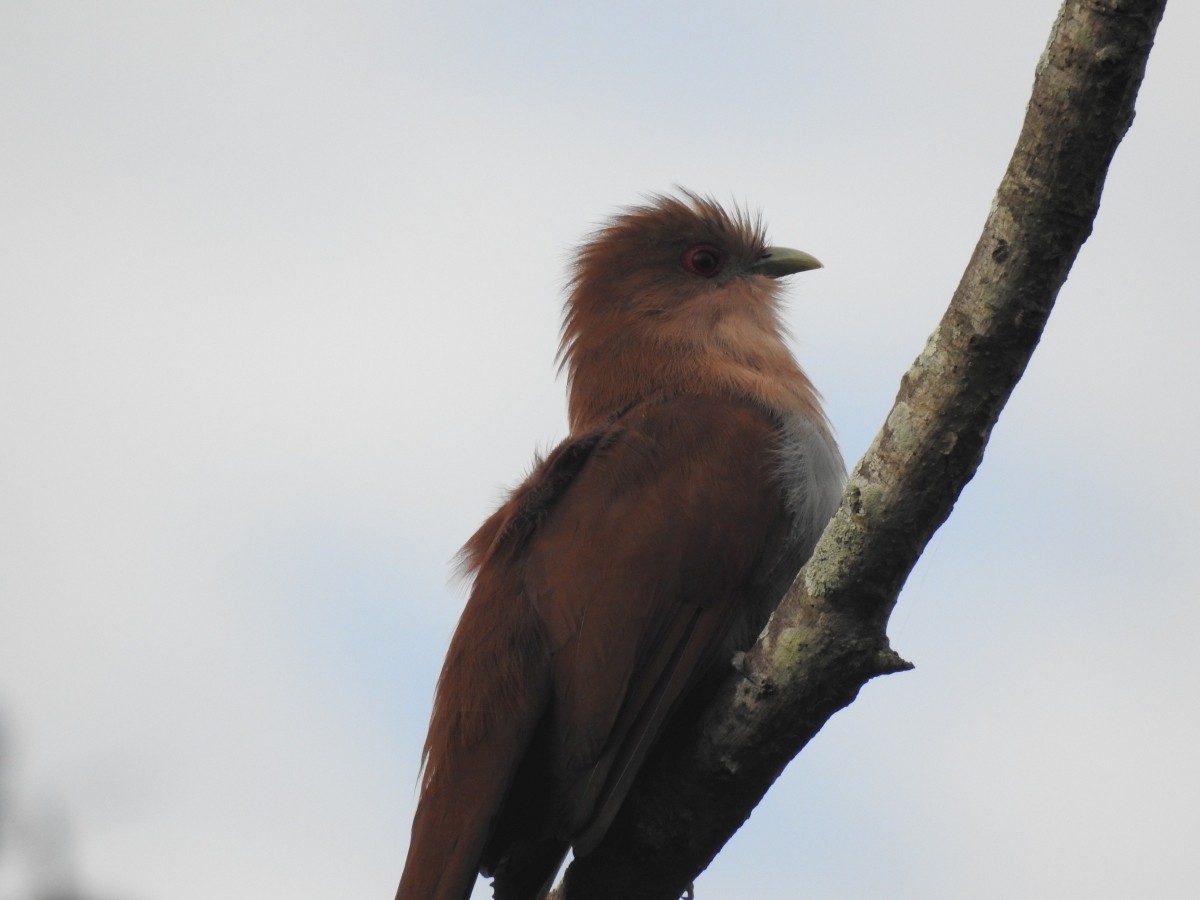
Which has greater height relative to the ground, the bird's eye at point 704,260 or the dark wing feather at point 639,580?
the bird's eye at point 704,260

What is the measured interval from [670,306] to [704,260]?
39 cm

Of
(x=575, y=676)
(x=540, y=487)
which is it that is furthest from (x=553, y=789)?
(x=540, y=487)

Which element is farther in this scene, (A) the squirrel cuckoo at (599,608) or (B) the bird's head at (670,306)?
(B) the bird's head at (670,306)

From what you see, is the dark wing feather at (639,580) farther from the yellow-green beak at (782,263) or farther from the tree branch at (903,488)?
the yellow-green beak at (782,263)

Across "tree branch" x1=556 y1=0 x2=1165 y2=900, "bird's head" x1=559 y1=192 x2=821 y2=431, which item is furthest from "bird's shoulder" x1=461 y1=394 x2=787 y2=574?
"tree branch" x1=556 y1=0 x2=1165 y2=900

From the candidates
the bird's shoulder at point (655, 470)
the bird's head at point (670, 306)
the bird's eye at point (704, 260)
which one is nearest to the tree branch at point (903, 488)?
the bird's shoulder at point (655, 470)

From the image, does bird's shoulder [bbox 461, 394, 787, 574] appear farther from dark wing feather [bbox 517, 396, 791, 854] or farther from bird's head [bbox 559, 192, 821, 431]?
bird's head [bbox 559, 192, 821, 431]

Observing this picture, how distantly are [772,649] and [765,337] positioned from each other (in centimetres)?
221

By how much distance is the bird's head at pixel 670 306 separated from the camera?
5.15 m

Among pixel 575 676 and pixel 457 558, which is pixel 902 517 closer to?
pixel 575 676

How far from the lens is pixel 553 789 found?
395 centimetres

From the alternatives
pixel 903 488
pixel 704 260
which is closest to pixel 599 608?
pixel 903 488

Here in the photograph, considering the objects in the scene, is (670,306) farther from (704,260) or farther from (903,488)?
(903,488)

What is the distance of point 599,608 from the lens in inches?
158
